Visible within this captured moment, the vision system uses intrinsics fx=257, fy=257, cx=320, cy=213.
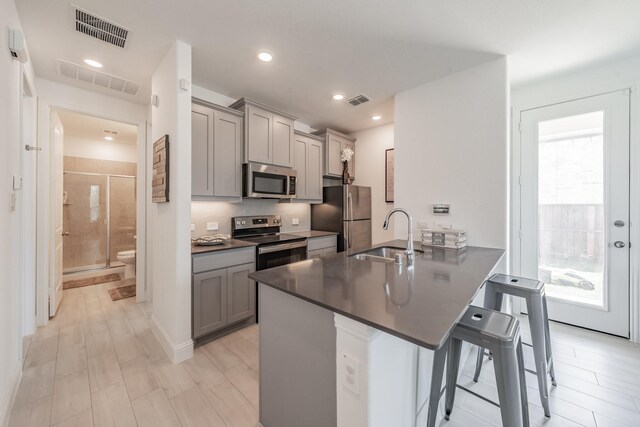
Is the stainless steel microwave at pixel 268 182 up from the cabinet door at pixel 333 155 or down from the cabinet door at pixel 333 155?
down

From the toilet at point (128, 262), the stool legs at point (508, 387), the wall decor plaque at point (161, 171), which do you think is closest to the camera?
the stool legs at point (508, 387)

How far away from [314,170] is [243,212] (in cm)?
125

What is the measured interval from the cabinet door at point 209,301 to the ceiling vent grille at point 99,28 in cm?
200

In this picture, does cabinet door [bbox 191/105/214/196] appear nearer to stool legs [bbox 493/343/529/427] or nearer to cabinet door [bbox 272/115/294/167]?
cabinet door [bbox 272/115/294/167]

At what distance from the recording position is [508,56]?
2326 mm

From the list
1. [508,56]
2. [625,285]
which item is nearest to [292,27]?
[508,56]

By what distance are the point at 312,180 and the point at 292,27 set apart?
2152mm

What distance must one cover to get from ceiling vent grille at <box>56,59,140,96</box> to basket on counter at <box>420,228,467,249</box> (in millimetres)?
3450

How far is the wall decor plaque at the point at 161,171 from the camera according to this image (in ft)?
7.28

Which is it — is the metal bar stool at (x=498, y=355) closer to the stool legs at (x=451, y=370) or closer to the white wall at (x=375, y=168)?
the stool legs at (x=451, y=370)

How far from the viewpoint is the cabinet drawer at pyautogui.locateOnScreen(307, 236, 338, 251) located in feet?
11.1

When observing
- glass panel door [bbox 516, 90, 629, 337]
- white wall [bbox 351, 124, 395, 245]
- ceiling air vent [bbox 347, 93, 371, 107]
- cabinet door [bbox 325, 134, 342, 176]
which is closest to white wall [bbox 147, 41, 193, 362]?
ceiling air vent [bbox 347, 93, 371, 107]

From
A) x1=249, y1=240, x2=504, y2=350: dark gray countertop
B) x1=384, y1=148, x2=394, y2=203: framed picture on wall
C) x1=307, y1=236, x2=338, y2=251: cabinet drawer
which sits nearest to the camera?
x1=249, y1=240, x2=504, y2=350: dark gray countertop

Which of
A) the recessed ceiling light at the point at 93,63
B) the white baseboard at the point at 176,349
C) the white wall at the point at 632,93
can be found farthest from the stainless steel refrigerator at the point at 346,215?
the recessed ceiling light at the point at 93,63
